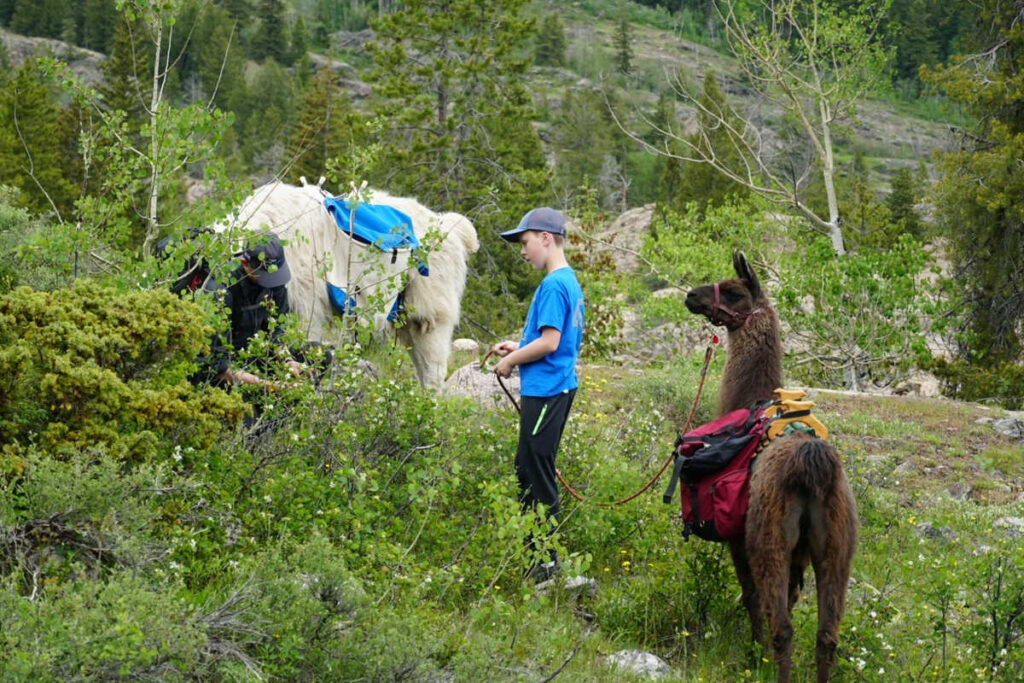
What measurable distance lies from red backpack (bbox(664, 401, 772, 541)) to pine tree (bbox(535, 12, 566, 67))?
120904 mm

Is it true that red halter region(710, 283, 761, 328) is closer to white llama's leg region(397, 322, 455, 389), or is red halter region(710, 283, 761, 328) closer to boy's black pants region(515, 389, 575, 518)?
boy's black pants region(515, 389, 575, 518)

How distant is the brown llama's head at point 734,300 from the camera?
581 cm

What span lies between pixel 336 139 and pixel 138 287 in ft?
156

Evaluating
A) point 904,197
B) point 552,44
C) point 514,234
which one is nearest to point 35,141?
point 514,234

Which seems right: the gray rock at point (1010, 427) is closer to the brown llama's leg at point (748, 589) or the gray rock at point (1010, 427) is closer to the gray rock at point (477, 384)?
the gray rock at point (477, 384)

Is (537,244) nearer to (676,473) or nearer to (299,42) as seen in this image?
(676,473)

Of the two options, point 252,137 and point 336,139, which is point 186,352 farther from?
point 252,137

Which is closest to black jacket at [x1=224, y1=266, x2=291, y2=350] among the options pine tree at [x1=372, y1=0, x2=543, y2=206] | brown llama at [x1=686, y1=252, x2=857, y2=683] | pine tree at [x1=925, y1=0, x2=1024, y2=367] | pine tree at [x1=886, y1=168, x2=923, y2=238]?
brown llama at [x1=686, y1=252, x2=857, y2=683]

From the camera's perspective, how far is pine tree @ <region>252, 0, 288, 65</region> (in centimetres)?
11350

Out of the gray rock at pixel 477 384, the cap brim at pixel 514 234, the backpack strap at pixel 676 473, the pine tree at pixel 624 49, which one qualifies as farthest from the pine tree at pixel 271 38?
the backpack strap at pixel 676 473

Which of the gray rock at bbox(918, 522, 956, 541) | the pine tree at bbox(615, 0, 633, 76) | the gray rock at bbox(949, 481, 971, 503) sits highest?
the pine tree at bbox(615, 0, 633, 76)

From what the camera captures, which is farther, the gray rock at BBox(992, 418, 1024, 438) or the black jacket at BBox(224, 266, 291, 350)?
the gray rock at BBox(992, 418, 1024, 438)

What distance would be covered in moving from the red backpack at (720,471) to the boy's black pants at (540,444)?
0.73 meters

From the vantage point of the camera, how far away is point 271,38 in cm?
11350
